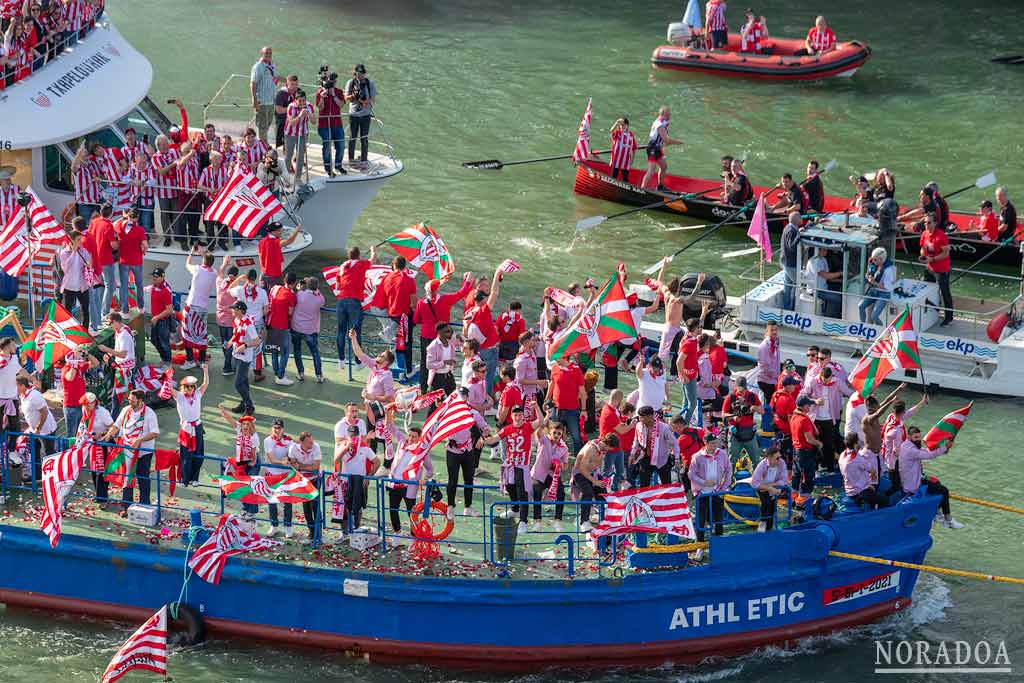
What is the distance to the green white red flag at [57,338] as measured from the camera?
65.7 feet

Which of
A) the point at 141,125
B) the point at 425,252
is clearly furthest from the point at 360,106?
the point at 425,252

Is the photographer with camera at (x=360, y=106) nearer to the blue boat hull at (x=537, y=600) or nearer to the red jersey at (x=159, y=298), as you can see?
the red jersey at (x=159, y=298)

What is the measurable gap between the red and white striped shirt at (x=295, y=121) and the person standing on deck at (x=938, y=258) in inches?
419

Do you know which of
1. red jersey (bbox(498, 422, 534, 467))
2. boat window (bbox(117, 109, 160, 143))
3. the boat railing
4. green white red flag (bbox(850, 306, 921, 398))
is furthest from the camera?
boat window (bbox(117, 109, 160, 143))

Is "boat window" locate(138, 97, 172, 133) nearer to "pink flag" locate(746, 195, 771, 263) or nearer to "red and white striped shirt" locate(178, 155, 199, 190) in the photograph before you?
"red and white striped shirt" locate(178, 155, 199, 190)

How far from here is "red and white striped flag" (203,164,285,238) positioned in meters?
24.0

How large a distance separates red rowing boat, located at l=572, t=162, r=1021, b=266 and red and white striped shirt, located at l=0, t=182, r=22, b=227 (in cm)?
1383

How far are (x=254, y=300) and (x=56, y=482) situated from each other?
16.2ft

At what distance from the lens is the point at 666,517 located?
17.7 metres

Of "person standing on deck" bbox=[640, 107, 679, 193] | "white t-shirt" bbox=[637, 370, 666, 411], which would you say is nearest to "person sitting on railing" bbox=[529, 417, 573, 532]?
"white t-shirt" bbox=[637, 370, 666, 411]

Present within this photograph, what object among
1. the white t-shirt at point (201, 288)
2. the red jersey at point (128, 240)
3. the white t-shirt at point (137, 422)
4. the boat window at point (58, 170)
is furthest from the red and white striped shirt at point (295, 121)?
the white t-shirt at point (137, 422)

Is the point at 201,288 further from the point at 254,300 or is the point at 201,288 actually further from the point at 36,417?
the point at 36,417

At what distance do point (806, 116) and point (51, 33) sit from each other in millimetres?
21037

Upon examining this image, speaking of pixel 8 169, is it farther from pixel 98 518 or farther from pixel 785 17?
pixel 785 17
